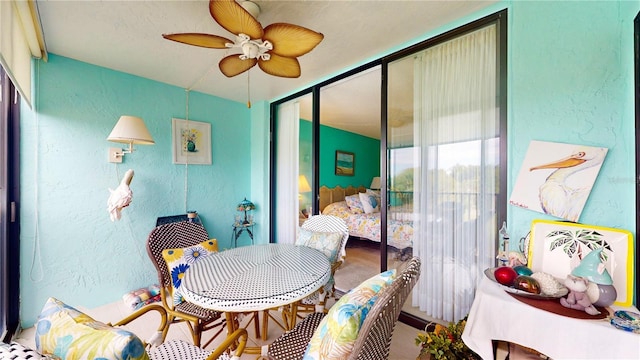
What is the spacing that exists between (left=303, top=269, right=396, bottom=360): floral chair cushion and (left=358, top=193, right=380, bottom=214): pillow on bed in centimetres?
334

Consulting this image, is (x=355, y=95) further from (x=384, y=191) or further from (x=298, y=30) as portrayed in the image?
(x=298, y=30)

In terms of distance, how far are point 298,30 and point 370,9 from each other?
2.37 ft

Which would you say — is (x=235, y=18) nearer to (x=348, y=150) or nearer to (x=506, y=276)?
(x=506, y=276)

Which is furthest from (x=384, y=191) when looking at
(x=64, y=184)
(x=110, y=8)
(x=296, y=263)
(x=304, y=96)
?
(x=64, y=184)

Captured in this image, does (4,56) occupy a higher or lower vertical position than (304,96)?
lower

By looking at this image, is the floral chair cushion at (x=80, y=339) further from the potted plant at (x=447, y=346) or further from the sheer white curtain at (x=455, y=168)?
the sheer white curtain at (x=455, y=168)

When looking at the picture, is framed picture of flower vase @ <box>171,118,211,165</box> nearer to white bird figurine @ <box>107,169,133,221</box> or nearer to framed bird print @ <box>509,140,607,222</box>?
white bird figurine @ <box>107,169,133,221</box>

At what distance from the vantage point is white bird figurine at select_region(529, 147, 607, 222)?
1.32 m

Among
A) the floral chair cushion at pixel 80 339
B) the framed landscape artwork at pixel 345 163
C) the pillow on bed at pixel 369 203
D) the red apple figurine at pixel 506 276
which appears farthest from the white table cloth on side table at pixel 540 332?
the framed landscape artwork at pixel 345 163

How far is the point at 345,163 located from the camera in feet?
16.3

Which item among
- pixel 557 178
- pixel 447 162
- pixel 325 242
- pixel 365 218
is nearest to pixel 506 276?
pixel 557 178

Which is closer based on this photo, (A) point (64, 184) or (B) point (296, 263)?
(B) point (296, 263)

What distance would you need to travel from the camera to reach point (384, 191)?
230 centimetres

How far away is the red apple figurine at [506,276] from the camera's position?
1.21 meters
